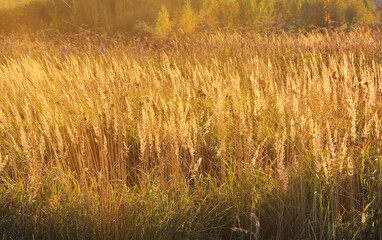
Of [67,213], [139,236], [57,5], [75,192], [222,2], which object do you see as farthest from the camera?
[57,5]

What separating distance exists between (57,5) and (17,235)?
14.2 metres

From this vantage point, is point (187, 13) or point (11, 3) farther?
point (11, 3)

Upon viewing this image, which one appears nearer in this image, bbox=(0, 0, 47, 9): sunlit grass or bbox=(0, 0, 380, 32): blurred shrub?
bbox=(0, 0, 380, 32): blurred shrub

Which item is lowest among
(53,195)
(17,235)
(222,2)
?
(17,235)

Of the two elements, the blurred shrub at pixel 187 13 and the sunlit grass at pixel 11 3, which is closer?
the blurred shrub at pixel 187 13

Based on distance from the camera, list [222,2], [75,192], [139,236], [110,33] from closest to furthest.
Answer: [139,236]
[75,192]
[110,33]
[222,2]

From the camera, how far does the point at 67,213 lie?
1901 mm

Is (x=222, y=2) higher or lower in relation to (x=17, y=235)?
higher

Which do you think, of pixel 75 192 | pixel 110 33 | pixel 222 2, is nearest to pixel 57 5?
pixel 110 33

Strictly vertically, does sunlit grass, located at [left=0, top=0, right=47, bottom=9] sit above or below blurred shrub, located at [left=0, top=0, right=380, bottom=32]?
above

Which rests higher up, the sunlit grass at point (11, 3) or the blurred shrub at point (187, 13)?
the sunlit grass at point (11, 3)

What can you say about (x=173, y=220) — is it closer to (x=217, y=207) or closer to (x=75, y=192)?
(x=217, y=207)

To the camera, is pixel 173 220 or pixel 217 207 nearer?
pixel 173 220

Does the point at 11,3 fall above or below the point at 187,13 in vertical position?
above
